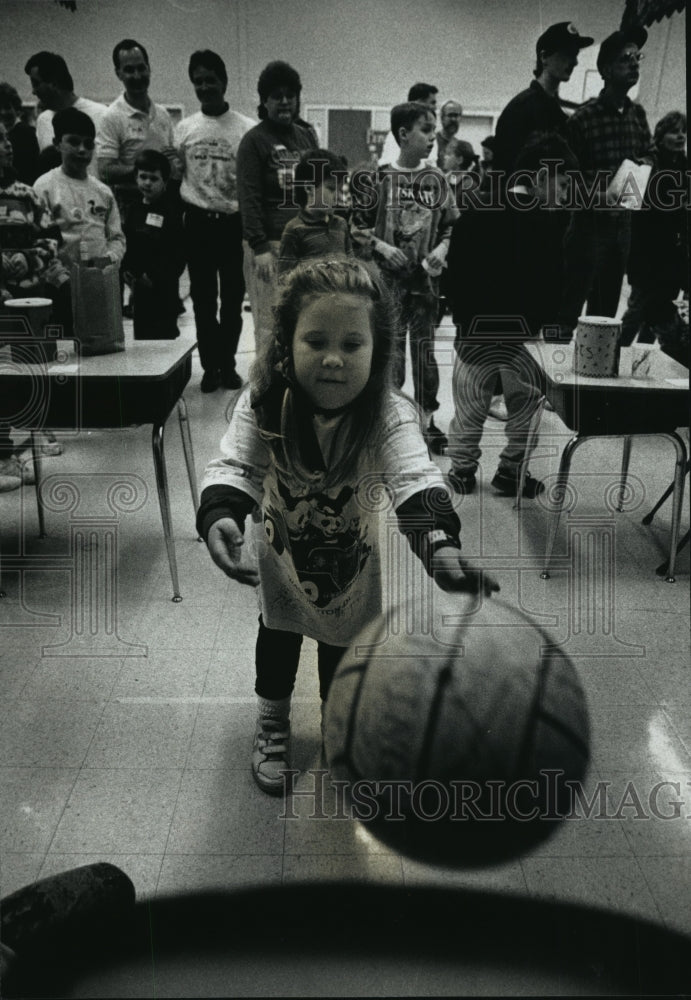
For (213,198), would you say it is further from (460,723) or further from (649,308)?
(649,308)

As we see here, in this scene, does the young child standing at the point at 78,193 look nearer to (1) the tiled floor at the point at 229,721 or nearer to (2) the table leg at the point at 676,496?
(1) the tiled floor at the point at 229,721

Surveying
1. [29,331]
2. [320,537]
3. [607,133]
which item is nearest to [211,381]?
[29,331]

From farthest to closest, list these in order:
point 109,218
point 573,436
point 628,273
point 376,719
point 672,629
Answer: point 672,629, point 573,436, point 628,273, point 109,218, point 376,719

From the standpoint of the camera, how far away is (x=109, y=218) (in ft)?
2.26

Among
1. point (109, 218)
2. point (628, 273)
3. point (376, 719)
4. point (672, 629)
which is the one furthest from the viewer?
point (672, 629)

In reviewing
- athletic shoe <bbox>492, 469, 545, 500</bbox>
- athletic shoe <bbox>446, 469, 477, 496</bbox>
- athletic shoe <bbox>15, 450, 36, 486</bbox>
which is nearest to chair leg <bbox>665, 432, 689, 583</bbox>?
athletic shoe <bbox>492, 469, 545, 500</bbox>

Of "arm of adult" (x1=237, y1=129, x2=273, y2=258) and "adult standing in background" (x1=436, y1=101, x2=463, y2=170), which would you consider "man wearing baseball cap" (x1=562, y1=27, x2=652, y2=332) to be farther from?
"arm of adult" (x1=237, y1=129, x2=273, y2=258)

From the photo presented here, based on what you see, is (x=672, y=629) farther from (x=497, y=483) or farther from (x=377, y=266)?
(x=377, y=266)

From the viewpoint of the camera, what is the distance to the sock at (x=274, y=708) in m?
0.98

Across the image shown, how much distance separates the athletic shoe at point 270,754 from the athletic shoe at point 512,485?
42 cm

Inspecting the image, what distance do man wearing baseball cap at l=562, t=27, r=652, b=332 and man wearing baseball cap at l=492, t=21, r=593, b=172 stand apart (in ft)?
0.07

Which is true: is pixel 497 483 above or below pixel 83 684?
above

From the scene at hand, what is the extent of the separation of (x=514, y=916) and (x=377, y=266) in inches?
21.7

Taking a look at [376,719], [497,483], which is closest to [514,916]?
[376,719]
